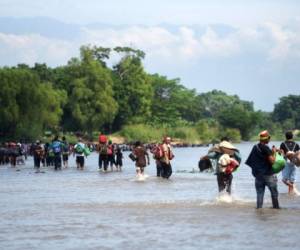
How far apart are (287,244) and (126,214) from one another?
5.71 metres

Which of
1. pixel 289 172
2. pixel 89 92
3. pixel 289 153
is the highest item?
pixel 89 92

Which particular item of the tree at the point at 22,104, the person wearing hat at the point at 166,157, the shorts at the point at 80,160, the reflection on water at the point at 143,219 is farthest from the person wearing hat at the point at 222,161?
the tree at the point at 22,104

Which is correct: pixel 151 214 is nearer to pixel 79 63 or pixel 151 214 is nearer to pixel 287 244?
pixel 287 244

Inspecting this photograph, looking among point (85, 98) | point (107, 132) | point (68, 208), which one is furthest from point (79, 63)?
point (68, 208)

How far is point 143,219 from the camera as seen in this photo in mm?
18328

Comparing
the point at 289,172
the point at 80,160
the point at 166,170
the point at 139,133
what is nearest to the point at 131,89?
the point at 139,133

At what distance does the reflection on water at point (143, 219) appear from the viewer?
48.6ft

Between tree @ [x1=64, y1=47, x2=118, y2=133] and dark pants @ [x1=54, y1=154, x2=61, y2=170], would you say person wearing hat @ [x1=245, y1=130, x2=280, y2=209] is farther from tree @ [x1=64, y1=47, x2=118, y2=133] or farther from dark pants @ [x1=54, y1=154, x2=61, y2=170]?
tree @ [x1=64, y1=47, x2=118, y2=133]

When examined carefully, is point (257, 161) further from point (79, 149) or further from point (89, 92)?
point (89, 92)

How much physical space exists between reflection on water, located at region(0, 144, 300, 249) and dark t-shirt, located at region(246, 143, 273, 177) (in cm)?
76

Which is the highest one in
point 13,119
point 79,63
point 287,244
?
point 79,63

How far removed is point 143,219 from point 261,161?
112 inches

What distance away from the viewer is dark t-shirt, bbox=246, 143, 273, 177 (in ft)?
64.3

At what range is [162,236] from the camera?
1548 cm
